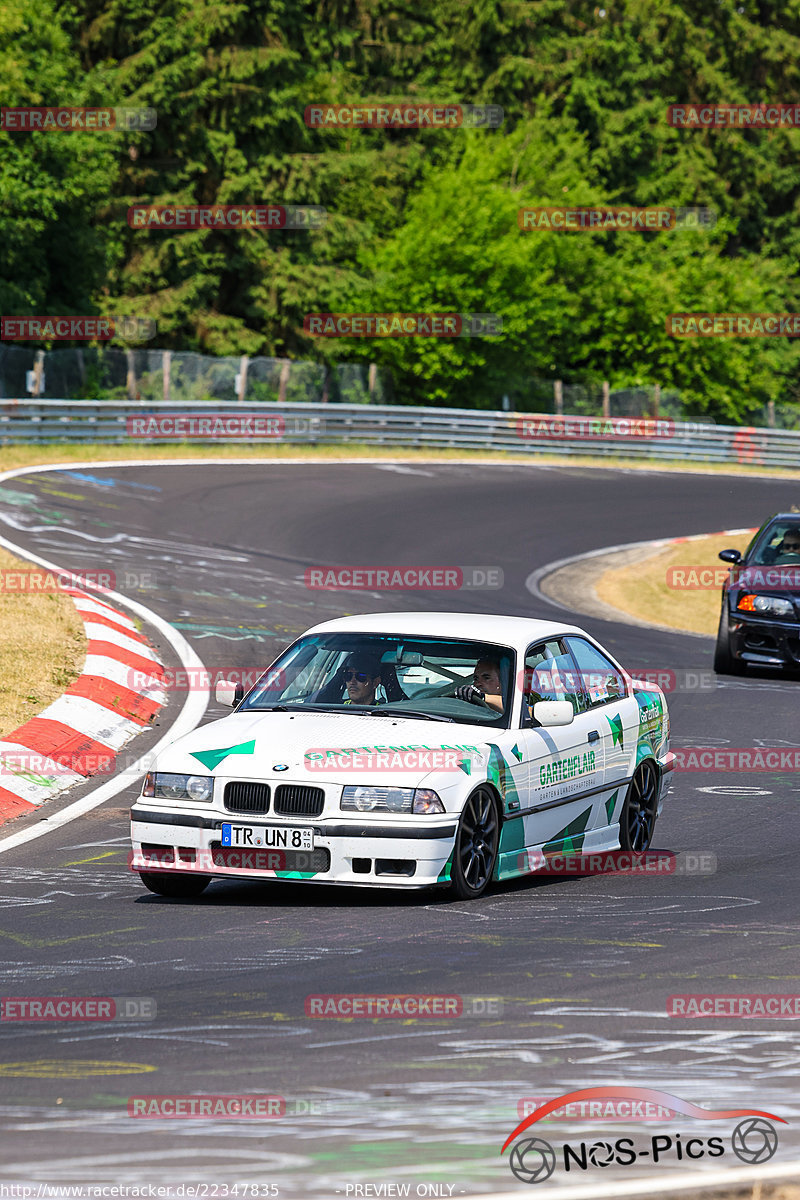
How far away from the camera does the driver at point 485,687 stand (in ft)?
30.1

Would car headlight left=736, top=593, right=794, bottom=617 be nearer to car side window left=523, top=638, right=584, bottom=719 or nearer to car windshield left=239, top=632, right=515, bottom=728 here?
car side window left=523, top=638, right=584, bottom=719

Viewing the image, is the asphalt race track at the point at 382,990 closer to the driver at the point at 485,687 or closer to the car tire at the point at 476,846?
Result: the car tire at the point at 476,846

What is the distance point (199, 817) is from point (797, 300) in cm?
6857

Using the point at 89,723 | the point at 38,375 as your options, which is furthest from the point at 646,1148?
the point at 38,375

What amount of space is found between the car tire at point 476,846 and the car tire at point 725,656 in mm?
9956

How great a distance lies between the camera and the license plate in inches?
318

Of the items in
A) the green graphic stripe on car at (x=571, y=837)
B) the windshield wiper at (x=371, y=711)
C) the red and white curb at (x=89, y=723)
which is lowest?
the red and white curb at (x=89, y=723)

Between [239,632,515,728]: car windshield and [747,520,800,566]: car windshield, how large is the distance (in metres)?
9.90

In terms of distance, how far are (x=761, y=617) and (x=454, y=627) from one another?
9.20m

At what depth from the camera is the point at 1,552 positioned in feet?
65.7

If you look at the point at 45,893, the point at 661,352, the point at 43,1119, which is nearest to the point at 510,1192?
the point at 43,1119

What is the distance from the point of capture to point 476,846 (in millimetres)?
8438

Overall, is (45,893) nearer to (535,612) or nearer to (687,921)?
(687,921)

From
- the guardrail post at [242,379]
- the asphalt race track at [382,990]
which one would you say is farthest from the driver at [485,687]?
the guardrail post at [242,379]
